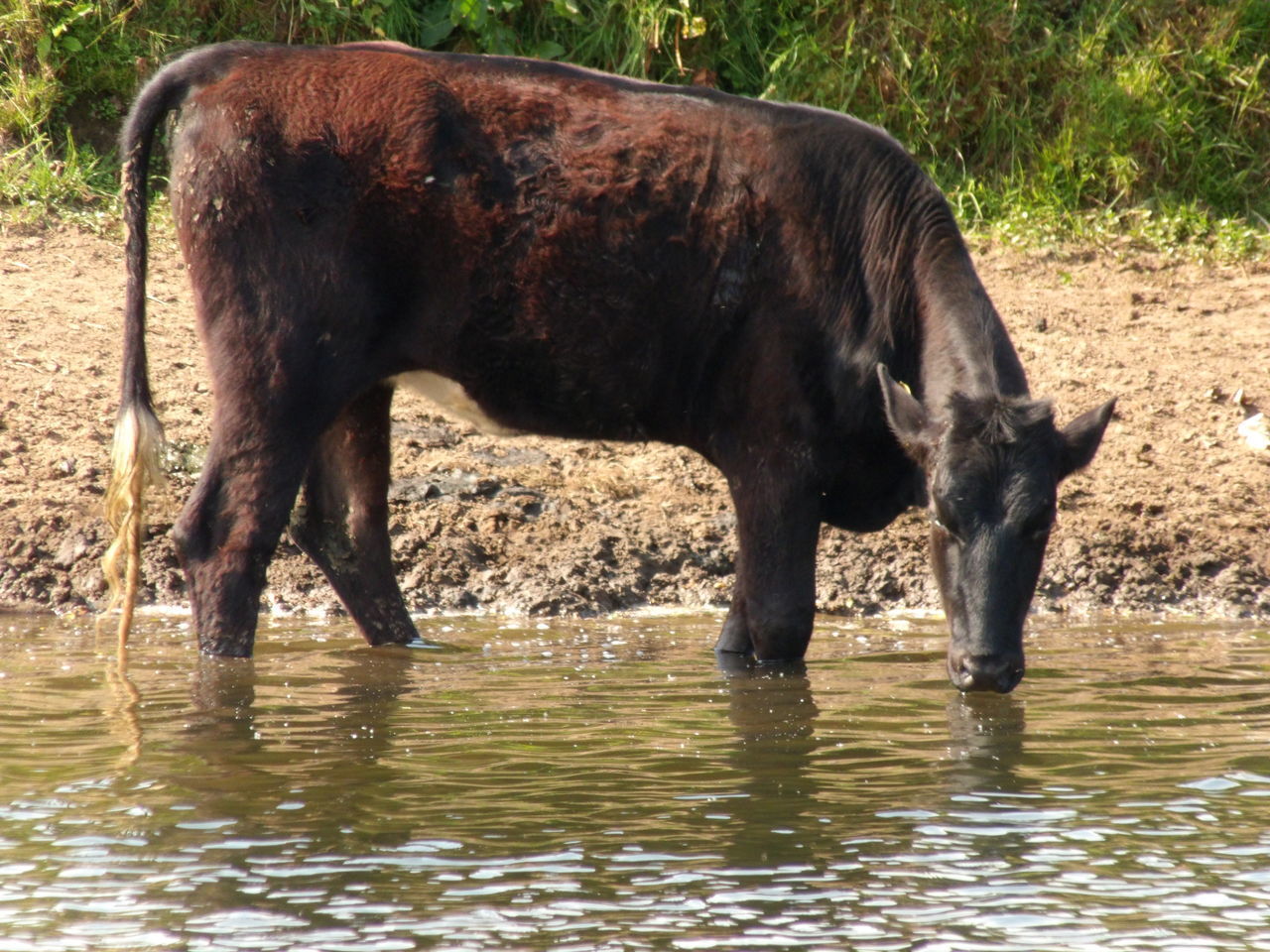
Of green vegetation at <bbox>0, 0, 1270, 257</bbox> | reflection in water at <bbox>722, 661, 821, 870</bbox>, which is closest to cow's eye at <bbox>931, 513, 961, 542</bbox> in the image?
reflection in water at <bbox>722, 661, 821, 870</bbox>

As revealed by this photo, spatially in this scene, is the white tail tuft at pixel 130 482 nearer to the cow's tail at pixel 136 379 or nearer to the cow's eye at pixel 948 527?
the cow's tail at pixel 136 379

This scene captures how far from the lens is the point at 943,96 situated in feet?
34.0

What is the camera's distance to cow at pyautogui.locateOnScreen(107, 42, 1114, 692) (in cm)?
576

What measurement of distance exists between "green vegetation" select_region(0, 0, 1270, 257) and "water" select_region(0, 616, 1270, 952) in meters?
4.42

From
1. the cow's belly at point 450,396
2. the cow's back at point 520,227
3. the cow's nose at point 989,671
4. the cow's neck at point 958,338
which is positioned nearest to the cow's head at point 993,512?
the cow's nose at point 989,671

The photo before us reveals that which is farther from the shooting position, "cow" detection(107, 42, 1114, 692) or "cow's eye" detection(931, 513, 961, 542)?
"cow" detection(107, 42, 1114, 692)

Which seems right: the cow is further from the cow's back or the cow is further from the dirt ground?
the dirt ground

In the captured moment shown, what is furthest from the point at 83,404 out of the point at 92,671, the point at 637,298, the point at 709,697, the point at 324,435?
the point at 709,697

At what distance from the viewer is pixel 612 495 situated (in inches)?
304

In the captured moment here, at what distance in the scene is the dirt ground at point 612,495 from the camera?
23.6 ft

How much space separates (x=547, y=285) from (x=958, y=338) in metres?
1.34

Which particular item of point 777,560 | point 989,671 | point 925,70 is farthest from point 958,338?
point 925,70

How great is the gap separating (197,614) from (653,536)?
214cm

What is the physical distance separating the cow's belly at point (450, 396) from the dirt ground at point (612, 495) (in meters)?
1.11
